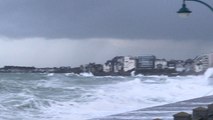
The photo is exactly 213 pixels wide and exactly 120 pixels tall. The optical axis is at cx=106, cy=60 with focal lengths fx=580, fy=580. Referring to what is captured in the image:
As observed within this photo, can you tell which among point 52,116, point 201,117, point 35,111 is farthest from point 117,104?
point 201,117

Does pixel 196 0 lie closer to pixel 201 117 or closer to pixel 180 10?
pixel 180 10

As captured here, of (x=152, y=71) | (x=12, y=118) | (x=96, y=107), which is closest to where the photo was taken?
(x=12, y=118)

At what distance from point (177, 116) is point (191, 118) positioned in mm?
418

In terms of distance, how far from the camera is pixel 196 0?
15508 mm

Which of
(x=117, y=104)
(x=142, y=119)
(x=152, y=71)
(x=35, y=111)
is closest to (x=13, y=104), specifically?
(x=35, y=111)

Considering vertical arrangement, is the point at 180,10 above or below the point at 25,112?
above

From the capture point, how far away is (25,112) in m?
24.2

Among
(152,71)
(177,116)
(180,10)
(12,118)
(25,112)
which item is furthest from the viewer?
(152,71)

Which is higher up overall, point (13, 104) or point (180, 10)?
point (180, 10)

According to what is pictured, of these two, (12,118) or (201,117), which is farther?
(12,118)

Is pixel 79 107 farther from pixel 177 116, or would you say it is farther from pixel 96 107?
pixel 177 116

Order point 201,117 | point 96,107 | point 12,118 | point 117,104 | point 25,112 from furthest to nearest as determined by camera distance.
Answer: point 117,104, point 96,107, point 25,112, point 12,118, point 201,117

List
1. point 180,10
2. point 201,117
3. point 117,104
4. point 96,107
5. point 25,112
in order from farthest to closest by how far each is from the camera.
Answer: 1. point 117,104
2. point 96,107
3. point 25,112
4. point 180,10
5. point 201,117

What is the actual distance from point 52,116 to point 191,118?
41.8 ft
